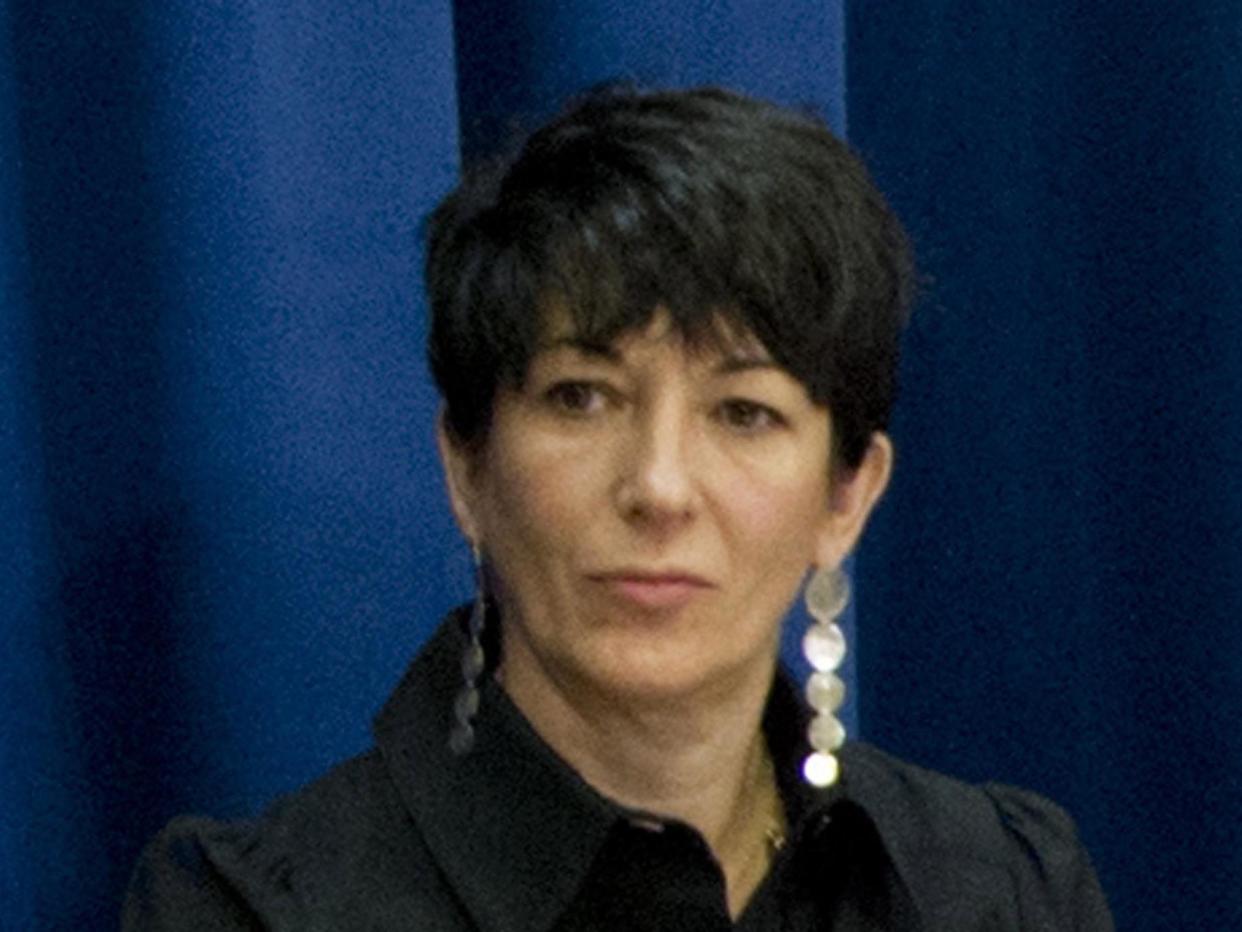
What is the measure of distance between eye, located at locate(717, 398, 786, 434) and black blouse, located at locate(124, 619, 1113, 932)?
0.55 ft

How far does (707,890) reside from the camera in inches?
43.3

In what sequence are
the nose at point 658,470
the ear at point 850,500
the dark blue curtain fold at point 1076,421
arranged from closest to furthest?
the nose at point 658,470
the ear at point 850,500
the dark blue curtain fold at point 1076,421

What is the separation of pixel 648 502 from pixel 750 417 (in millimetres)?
79

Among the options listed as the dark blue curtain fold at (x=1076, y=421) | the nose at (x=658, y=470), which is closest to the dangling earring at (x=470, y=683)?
the nose at (x=658, y=470)

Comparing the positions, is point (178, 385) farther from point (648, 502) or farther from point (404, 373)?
point (648, 502)

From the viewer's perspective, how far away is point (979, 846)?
1247 mm

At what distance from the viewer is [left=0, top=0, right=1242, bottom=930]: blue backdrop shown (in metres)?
1.20

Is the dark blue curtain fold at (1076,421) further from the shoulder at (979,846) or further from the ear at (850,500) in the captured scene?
the ear at (850,500)

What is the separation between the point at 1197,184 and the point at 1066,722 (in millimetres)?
334

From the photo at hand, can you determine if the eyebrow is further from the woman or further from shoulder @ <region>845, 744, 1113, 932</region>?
shoulder @ <region>845, 744, 1113, 932</region>

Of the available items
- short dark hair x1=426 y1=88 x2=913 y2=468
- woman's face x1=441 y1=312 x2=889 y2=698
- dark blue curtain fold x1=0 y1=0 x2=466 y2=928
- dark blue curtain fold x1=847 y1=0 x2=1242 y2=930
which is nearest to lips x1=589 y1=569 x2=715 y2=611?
woman's face x1=441 y1=312 x2=889 y2=698

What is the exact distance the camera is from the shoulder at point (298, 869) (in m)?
1.08

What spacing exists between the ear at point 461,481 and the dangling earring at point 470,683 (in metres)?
0.01

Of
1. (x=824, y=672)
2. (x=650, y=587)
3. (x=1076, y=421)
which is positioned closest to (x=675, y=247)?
(x=650, y=587)
